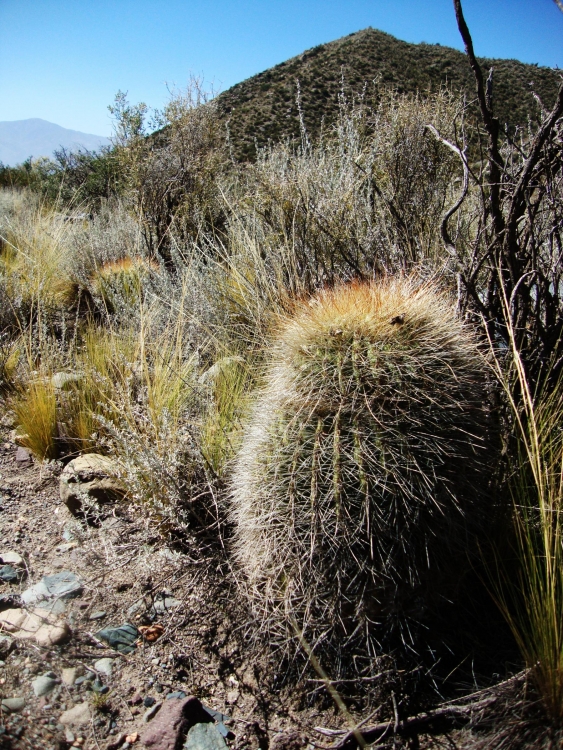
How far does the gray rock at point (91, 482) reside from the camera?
2.71m

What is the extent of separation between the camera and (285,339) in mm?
1909

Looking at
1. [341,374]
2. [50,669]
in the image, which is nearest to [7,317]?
[50,669]

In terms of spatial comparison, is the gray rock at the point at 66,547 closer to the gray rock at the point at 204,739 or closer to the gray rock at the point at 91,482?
the gray rock at the point at 91,482

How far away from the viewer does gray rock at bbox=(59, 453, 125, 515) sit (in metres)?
2.71

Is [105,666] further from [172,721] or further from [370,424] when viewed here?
[370,424]

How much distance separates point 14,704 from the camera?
5.37 feet

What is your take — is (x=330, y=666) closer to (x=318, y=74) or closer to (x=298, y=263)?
(x=298, y=263)

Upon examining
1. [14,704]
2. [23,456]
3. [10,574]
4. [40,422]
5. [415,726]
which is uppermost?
[40,422]

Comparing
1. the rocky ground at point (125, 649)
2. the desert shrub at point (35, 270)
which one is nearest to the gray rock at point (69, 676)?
the rocky ground at point (125, 649)

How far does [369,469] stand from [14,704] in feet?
4.26

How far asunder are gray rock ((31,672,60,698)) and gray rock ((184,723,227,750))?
18.9 inches

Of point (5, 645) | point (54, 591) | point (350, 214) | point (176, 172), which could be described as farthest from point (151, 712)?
point (176, 172)

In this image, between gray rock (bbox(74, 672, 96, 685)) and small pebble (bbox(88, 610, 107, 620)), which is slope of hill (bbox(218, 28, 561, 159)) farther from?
gray rock (bbox(74, 672, 96, 685))

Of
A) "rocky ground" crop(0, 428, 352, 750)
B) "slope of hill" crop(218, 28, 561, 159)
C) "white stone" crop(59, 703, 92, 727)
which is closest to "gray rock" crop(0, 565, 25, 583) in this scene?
"rocky ground" crop(0, 428, 352, 750)
